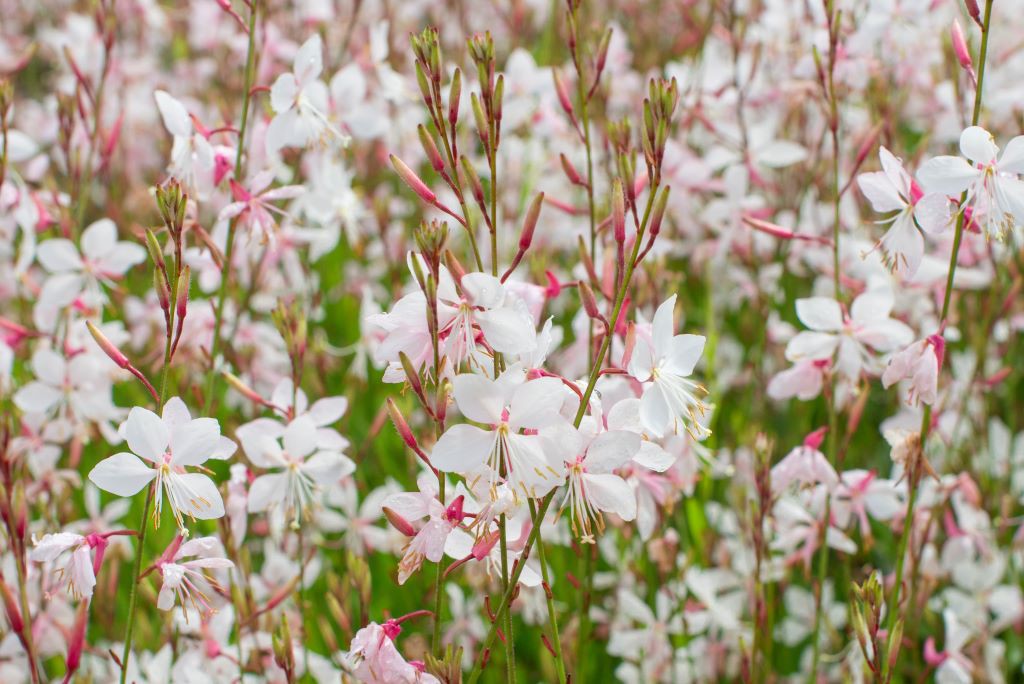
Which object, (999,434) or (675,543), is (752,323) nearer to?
(999,434)

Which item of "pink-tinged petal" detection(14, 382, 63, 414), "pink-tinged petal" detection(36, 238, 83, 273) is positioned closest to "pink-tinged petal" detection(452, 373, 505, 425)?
"pink-tinged petal" detection(14, 382, 63, 414)

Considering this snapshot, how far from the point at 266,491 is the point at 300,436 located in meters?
0.10

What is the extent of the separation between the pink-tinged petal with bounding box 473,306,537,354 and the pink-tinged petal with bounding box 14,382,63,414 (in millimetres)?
1194

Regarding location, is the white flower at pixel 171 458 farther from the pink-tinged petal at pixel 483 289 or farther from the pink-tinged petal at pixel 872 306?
the pink-tinged petal at pixel 872 306

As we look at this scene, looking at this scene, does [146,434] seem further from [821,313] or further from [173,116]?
[821,313]

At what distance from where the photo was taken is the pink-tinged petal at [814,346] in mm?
1771

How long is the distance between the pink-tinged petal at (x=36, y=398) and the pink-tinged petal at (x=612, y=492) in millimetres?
1223

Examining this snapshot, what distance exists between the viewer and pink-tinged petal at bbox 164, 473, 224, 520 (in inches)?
53.6

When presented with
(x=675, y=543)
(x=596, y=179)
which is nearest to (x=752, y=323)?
(x=596, y=179)

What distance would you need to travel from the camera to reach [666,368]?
1.28m

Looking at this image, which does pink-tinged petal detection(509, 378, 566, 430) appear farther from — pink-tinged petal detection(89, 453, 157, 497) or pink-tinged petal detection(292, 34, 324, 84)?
pink-tinged petal detection(292, 34, 324, 84)

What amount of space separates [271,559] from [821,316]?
1147 mm

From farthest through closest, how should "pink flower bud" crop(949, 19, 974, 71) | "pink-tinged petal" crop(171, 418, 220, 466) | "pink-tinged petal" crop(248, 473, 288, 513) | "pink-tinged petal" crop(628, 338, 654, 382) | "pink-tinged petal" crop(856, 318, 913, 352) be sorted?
"pink-tinged petal" crop(856, 318, 913, 352) → "pink-tinged petal" crop(248, 473, 288, 513) → "pink flower bud" crop(949, 19, 974, 71) → "pink-tinged petal" crop(171, 418, 220, 466) → "pink-tinged petal" crop(628, 338, 654, 382)

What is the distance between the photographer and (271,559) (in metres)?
2.10
